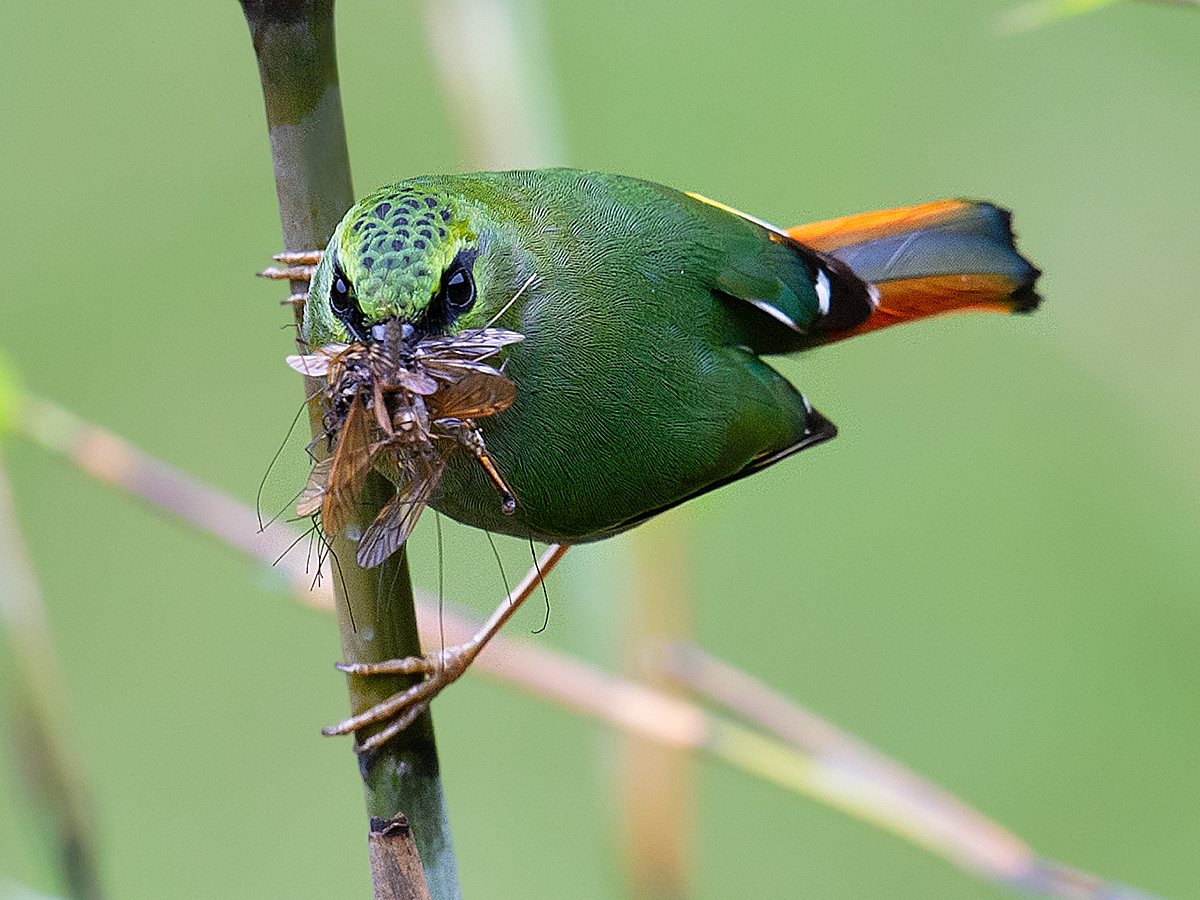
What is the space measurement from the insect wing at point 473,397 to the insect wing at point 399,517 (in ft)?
0.16

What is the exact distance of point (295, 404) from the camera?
3.94 m

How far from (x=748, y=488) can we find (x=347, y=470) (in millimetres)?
2447

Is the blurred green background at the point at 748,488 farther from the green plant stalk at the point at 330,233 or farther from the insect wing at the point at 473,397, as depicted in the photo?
the green plant stalk at the point at 330,233

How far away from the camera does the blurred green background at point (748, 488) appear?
398 cm

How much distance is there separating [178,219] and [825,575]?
7.46ft

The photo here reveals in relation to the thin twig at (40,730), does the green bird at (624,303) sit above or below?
above

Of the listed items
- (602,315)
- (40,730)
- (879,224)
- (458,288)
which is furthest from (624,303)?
(40,730)

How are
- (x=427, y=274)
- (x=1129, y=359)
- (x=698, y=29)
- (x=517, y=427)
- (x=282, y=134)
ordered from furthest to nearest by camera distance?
(x=698, y=29)
(x=1129, y=359)
(x=517, y=427)
(x=427, y=274)
(x=282, y=134)

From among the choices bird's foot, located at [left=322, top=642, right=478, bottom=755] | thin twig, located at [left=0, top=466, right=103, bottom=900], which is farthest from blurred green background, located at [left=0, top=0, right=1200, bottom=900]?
bird's foot, located at [left=322, top=642, right=478, bottom=755]

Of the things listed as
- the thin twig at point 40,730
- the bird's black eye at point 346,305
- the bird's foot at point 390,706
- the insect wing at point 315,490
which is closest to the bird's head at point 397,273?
the bird's black eye at point 346,305

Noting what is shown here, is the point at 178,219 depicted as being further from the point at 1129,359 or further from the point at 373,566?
the point at 373,566

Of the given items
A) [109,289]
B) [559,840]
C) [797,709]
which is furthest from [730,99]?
[797,709]

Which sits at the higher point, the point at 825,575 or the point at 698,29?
the point at 698,29

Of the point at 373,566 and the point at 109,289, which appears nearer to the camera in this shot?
the point at 373,566
